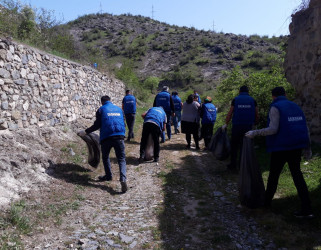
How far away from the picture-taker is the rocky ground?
340 centimetres

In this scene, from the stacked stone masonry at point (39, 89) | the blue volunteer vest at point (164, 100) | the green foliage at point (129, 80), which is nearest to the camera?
the stacked stone masonry at point (39, 89)

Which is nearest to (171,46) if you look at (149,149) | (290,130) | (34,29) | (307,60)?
(34,29)

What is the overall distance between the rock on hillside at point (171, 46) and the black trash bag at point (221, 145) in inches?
994

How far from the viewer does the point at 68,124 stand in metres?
8.26

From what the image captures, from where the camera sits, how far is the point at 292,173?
3.94m

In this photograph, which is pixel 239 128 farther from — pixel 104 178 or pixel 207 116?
pixel 104 178

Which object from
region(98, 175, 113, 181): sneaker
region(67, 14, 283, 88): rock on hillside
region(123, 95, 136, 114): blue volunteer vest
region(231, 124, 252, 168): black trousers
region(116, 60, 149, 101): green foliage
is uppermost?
region(67, 14, 283, 88): rock on hillside

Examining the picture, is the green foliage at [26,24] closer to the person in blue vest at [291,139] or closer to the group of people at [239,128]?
the group of people at [239,128]

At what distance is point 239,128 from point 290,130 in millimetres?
2016

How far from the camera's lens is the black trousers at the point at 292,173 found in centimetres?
380

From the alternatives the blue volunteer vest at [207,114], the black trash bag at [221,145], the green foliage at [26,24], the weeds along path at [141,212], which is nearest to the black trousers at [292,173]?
the weeds along path at [141,212]

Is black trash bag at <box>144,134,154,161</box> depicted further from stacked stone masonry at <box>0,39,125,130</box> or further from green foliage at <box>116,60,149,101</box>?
green foliage at <box>116,60,149,101</box>

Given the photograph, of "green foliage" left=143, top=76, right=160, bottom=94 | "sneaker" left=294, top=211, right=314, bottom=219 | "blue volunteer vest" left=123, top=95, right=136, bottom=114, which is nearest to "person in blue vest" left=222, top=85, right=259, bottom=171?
"sneaker" left=294, top=211, right=314, bottom=219

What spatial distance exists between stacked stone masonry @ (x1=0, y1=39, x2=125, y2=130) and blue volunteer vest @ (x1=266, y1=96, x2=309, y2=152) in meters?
4.91
